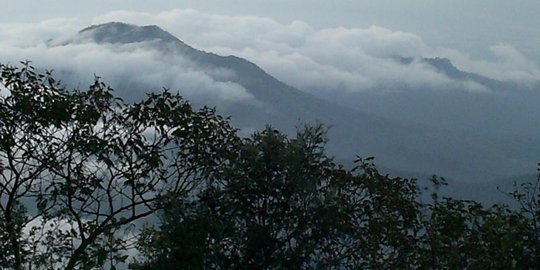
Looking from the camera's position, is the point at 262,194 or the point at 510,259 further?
the point at 262,194

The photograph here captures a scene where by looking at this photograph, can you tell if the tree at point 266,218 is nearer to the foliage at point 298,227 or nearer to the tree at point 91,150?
the foliage at point 298,227

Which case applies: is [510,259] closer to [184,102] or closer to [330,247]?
[330,247]

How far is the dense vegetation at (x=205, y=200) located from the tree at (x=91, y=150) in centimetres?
2

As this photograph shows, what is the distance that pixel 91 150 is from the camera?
11609 millimetres

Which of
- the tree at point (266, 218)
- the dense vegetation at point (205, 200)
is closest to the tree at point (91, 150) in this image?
the dense vegetation at point (205, 200)

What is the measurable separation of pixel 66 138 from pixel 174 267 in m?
4.37

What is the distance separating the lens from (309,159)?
912 cm

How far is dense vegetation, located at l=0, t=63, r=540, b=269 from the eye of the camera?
872 centimetres

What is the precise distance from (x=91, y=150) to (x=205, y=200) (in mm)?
3199

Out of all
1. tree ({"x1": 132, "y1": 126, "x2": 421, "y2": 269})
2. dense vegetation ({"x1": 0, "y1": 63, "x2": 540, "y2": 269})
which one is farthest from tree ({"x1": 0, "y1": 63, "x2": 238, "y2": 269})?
tree ({"x1": 132, "y1": 126, "x2": 421, "y2": 269})

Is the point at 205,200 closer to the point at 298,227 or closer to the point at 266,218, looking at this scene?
the point at 266,218

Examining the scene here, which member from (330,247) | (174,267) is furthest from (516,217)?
(174,267)

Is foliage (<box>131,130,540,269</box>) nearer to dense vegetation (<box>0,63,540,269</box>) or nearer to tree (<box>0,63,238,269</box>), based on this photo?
dense vegetation (<box>0,63,540,269</box>)

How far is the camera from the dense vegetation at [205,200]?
28.6 feet
